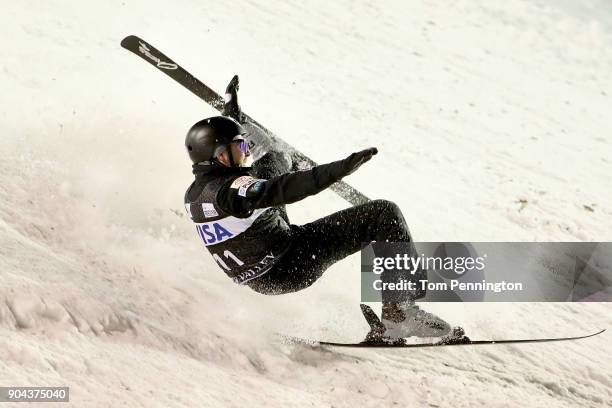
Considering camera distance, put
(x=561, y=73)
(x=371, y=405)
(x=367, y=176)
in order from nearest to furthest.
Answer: (x=371, y=405), (x=367, y=176), (x=561, y=73)

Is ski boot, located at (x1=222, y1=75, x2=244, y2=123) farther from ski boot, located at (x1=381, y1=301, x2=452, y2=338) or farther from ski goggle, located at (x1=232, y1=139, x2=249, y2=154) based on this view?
ski boot, located at (x1=381, y1=301, x2=452, y2=338)

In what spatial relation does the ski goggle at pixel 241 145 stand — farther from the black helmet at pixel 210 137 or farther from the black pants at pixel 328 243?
the black pants at pixel 328 243

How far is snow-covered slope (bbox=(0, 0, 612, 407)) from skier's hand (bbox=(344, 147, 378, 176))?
1298 mm

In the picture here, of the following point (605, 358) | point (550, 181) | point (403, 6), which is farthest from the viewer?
point (403, 6)

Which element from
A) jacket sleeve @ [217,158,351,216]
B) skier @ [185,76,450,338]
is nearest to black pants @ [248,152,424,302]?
skier @ [185,76,450,338]

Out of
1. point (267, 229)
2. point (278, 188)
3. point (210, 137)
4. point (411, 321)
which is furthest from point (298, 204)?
point (278, 188)

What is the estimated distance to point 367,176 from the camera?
286 inches

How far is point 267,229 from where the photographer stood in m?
4.12

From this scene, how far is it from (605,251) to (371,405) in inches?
151

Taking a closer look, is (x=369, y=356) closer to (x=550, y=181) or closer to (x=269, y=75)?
(x=550, y=181)

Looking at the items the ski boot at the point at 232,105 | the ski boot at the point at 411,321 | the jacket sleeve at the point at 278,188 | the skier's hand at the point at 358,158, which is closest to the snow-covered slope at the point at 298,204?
the ski boot at the point at 411,321

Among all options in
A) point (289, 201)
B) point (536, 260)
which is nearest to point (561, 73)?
point (536, 260)

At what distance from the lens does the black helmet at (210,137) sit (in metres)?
3.81

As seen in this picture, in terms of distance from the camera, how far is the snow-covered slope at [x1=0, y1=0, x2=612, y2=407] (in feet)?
12.0
